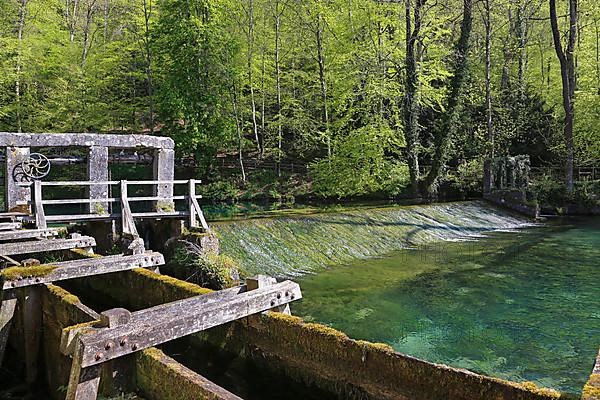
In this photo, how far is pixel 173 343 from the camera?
666 cm

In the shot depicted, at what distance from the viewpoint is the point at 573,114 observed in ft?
83.8

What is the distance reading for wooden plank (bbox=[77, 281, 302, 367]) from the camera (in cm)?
392

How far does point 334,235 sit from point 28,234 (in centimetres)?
799

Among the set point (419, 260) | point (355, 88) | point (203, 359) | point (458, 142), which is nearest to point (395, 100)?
point (355, 88)

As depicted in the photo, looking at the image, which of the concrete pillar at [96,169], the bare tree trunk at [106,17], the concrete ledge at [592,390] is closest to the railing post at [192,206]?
Result: the concrete pillar at [96,169]

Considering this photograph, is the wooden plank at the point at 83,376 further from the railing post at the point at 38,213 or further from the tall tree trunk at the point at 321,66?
the tall tree trunk at the point at 321,66

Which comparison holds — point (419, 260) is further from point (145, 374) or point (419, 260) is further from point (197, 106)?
point (197, 106)

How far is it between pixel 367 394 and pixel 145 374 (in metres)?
1.93

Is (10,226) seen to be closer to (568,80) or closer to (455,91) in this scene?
(455,91)

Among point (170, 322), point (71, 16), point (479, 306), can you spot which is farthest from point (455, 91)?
point (71, 16)

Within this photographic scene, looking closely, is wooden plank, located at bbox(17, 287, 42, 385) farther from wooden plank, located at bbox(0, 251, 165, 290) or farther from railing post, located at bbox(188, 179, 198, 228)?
railing post, located at bbox(188, 179, 198, 228)

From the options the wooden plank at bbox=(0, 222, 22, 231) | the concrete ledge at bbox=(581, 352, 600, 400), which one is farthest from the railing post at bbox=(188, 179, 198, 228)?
the concrete ledge at bbox=(581, 352, 600, 400)

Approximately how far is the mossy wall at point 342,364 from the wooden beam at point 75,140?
7311 millimetres

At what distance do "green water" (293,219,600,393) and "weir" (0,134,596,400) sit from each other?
300 centimetres
